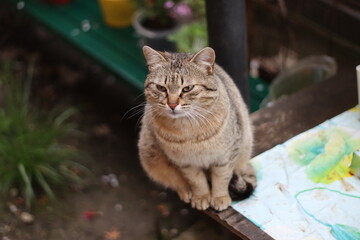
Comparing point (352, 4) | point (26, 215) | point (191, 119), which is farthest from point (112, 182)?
point (352, 4)

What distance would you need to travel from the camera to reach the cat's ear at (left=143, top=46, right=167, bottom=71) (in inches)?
83.0

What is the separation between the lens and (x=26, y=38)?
193 inches

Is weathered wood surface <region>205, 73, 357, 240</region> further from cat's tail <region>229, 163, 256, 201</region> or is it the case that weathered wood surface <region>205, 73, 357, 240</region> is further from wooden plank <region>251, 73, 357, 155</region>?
cat's tail <region>229, 163, 256, 201</region>

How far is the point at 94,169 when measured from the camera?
3615 millimetres

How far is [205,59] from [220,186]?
581 millimetres

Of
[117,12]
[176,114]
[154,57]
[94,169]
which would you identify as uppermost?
[154,57]

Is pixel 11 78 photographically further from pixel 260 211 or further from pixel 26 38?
pixel 260 211

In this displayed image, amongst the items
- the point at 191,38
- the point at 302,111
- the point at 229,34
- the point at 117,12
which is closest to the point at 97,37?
the point at 117,12

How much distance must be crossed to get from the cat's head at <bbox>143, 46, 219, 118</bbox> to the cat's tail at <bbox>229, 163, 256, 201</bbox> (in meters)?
0.39

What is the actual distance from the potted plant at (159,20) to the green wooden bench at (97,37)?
18 cm

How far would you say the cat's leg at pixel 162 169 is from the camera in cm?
240

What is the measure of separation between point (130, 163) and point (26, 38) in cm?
196

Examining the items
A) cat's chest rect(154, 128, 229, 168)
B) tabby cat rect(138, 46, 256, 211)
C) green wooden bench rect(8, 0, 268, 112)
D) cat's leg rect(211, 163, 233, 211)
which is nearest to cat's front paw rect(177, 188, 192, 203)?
tabby cat rect(138, 46, 256, 211)

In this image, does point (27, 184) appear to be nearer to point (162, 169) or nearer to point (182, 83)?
point (162, 169)
